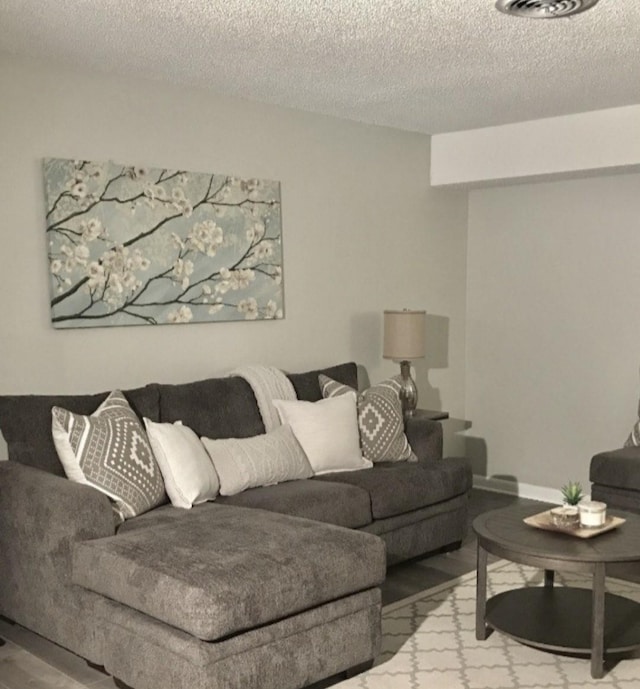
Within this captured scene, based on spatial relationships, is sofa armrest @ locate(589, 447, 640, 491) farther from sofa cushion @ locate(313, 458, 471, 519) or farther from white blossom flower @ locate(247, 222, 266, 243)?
white blossom flower @ locate(247, 222, 266, 243)

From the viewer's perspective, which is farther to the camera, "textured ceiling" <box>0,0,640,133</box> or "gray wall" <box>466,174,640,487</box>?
"gray wall" <box>466,174,640,487</box>

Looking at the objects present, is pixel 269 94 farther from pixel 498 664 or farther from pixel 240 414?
pixel 498 664

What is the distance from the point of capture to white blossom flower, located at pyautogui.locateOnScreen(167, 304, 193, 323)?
4.39 metres

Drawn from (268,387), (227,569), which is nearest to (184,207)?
(268,387)

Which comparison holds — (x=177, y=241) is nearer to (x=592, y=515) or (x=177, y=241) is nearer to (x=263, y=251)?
(x=263, y=251)

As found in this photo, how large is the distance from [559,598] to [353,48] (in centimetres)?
241

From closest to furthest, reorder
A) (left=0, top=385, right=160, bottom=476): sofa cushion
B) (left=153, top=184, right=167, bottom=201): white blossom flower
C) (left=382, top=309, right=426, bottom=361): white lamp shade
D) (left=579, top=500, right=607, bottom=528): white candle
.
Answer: (left=579, top=500, right=607, bottom=528): white candle → (left=0, top=385, right=160, bottom=476): sofa cushion → (left=153, top=184, right=167, bottom=201): white blossom flower → (left=382, top=309, right=426, bottom=361): white lamp shade

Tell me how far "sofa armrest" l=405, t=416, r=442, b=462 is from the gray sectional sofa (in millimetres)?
672

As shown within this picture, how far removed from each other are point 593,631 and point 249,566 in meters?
1.23

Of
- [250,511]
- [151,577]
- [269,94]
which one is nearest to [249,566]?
[151,577]

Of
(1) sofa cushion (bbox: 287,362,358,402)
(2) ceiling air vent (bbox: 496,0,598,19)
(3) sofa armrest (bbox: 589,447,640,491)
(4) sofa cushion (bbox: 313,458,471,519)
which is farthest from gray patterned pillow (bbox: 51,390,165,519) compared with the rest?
(3) sofa armrest (bbox: 589,447,640,491)

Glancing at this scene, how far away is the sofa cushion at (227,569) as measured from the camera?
2.66m

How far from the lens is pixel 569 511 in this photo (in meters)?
3.34

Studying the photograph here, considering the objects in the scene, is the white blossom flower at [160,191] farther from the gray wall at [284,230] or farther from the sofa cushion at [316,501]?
the sofa cushion at [316,501]
